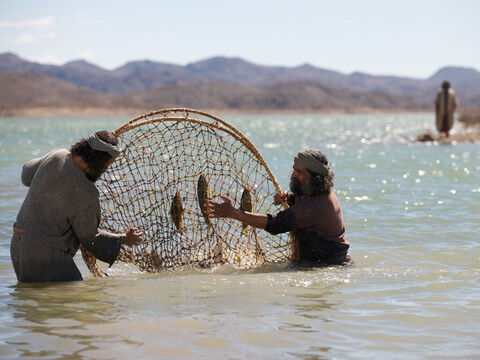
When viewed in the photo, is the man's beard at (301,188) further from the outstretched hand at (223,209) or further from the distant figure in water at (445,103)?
the distant figure in water at (445,103)

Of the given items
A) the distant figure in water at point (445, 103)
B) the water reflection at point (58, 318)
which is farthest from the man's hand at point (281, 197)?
the distant figure in water at point (445, 103)

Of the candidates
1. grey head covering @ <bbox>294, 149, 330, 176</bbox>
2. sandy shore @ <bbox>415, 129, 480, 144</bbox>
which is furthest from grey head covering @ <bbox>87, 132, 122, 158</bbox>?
sandy shore @ <bbox>415, 129, 480, 144</bbox>

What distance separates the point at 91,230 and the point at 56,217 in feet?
0.86

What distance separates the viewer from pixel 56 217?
198 inches

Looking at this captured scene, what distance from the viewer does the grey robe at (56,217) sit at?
197 inches

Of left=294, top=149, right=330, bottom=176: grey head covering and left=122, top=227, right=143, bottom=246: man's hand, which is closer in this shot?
left=122, top=227, right=143, bottom=246: man's hand

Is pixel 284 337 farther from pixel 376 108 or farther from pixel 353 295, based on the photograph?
pixel 376 108

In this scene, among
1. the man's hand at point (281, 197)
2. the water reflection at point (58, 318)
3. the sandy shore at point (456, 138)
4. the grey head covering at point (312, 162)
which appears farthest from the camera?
the sandy shore at point (456, 138)

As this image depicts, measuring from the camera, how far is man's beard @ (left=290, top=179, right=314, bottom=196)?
5793 millimetres

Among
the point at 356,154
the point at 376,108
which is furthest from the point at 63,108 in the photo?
the point at 356,154

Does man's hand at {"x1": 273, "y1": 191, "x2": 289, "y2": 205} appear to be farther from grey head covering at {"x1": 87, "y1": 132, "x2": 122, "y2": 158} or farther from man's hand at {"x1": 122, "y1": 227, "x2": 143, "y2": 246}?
grey head covering at {"x1": 87, "y1": 132, "x2": 122, "y2": 158}

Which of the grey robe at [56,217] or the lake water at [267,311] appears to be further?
the grey robe at [56,217]

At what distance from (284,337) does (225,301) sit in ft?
3.04

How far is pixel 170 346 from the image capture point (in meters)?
4.27
